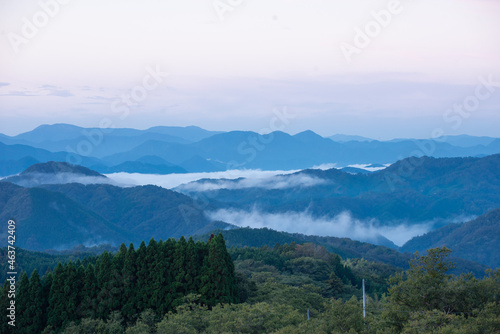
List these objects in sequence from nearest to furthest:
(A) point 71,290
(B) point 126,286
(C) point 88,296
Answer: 1. (A) point 71,290
2. (C) point 88,296
3. (B) point 126,286

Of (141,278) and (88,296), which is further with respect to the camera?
(141,278)

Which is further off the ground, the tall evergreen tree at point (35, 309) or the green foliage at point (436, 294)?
the green foliage at point (436, 294)

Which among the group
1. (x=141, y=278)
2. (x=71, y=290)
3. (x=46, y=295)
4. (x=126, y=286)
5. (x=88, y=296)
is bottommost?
(x=88, y=296)

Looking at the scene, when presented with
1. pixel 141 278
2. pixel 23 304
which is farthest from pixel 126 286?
pixel 23 304

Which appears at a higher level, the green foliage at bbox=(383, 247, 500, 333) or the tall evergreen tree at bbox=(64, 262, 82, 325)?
the green foliage at bbox=(383, 247, 500, 333)

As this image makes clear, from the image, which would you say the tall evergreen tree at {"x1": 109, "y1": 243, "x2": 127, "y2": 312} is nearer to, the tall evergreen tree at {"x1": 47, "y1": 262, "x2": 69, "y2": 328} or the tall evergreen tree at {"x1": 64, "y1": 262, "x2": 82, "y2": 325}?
the tall evergreen tree at {"x1": 64, "y1": 262, "x2": 82, "y2": 325}

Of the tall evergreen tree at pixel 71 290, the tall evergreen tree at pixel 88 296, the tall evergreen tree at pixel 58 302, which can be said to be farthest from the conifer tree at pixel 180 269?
the tall evergreen tree at pixel 58 302

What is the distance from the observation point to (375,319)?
2809cm

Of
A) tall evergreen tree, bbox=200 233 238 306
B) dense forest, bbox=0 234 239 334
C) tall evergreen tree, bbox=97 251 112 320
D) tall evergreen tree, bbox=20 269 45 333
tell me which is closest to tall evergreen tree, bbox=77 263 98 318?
dense forest, bbox=0 234 239 334

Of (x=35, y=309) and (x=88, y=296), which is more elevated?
(x=88, y=296)

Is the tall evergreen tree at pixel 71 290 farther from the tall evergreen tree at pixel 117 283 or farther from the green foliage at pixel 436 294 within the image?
the green foliage at pixel 436 294

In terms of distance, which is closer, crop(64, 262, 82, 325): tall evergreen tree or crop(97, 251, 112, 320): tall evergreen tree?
crop(64, 262, 82, 325): tall evergreen tree

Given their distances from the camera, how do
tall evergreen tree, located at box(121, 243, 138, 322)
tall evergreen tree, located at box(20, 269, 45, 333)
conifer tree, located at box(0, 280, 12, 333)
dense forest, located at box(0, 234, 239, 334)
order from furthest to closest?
tall evergreen tree, located at box(121, 243, 138, 322) < dense forest, located at box(0, 234, 239, 334) < tall evergreen tree, located at box(20, 269, 45, 333) < conifer tree, located at box(0, 280, 12, 333)

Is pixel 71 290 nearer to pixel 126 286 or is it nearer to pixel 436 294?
pixel 126 286
